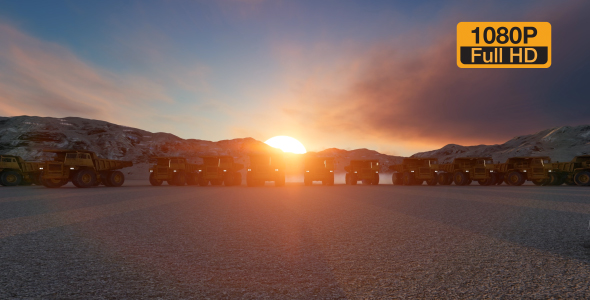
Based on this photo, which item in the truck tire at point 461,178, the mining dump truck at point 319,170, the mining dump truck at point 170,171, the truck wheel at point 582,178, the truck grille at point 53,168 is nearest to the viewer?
the truck grille at point 53,168

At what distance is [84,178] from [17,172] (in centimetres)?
642

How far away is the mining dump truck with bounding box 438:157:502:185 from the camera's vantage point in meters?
30.2

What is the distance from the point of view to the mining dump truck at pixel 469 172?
30.2 metres

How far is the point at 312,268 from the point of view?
4.41m

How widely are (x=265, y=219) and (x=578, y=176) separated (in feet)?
104

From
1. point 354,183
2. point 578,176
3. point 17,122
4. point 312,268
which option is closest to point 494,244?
point 312,268

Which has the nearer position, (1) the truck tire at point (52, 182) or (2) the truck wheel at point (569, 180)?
(1) the truck tire at point (52, 182)

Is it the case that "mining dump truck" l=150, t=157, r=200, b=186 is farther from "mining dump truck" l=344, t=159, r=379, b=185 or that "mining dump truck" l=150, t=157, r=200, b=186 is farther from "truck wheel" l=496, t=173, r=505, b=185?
"truck wheel" l=496, t=173, r=505, b=185

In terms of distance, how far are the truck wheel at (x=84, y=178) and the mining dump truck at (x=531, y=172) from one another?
35.4m

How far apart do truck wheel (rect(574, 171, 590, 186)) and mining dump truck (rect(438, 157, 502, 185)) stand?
18.9 feet

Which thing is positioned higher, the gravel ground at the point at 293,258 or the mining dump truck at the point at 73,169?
the mining dump truck at the point at 73,169

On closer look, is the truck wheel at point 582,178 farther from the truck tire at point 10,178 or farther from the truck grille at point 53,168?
the truck tire at point 10,178

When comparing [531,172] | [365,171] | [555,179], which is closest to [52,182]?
[365,171]

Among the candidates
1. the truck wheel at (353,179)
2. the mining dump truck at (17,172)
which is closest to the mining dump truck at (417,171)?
the truck wheel at (353,179)
